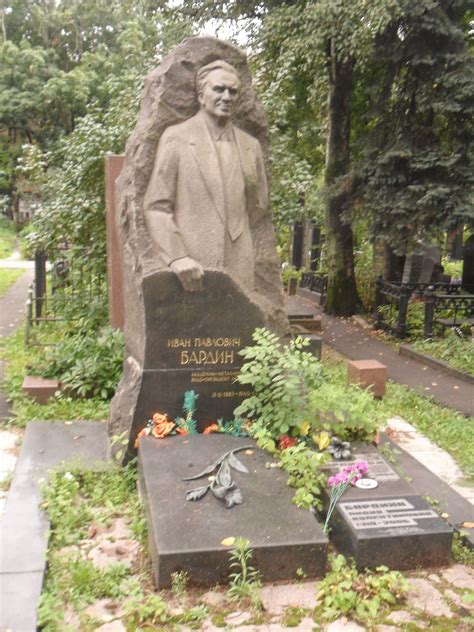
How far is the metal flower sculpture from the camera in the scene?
3.95 metres

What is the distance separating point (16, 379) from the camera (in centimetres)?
755

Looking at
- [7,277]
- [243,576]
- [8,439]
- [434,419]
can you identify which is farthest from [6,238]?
[243,576]

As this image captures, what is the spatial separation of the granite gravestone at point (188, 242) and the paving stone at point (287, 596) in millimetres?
1839

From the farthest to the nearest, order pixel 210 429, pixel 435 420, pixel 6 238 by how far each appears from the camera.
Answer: pixel 6 238 < pixel 435 420 < pixel 210 429

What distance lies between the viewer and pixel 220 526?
367cm

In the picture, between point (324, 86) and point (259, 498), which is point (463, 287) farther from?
point (259, 498)

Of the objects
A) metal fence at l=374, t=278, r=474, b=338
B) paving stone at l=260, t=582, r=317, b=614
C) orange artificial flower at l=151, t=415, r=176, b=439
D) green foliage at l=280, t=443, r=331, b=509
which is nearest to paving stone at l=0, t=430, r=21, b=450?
orange artificial flower at l=151, t=415, r=176, b=439

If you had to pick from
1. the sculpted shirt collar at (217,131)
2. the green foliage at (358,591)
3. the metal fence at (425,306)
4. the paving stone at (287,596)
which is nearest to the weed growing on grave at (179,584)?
the paving stone at (287,596)

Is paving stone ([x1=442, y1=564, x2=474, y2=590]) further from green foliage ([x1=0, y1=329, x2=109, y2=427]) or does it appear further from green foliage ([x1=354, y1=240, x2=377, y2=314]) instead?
green foliage ([x1=354, y1=240, x2=377, y2=314])

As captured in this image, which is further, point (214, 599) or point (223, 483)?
point (223, 483)

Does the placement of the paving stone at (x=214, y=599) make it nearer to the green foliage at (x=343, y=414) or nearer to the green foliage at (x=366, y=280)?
the green foliage at (x=343, y=414)

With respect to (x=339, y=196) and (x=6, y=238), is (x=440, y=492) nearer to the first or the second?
(x=339, y=196)

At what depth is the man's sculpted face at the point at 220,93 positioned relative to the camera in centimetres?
516

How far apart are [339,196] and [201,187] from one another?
25.3ft
